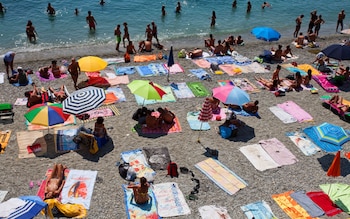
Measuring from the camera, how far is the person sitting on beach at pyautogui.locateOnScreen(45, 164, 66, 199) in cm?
1022

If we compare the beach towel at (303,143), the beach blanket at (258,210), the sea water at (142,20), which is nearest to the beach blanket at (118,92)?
the beach towel at (303,143)

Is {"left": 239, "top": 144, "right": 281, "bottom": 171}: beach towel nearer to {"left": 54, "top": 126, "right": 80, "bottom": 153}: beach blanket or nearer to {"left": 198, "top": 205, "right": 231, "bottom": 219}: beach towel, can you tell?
{"left": 198, "top": 205, "right": 231, "bottom": 219}: beach towel

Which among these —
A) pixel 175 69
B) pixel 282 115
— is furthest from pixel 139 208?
pixel 175 69

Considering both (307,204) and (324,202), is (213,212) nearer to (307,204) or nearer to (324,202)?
(307,204)

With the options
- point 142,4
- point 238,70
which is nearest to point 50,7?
point 142,4

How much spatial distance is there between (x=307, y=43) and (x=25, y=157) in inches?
779

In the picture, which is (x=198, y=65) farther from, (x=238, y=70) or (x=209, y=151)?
(x=209, y=151)

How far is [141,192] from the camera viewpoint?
997 centimetres

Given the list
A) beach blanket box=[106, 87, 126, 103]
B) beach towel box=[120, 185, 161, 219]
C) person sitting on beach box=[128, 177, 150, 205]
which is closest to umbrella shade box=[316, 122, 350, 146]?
beach towel box=[120, 185, 161, 219]

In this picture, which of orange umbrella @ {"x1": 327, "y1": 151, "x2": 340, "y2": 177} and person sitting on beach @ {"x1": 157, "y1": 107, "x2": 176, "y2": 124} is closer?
orange umbrella @ {"x1": 327, "y1": 151, "x2": 340, "y2": 177}

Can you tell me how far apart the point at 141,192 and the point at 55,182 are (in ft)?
8.74

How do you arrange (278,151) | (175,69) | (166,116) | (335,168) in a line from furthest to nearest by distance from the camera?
(175,69) < (166,116) < (278,151) < (335,168)

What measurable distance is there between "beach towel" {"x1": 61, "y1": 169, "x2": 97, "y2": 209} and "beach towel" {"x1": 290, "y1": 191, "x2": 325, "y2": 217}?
6.16m

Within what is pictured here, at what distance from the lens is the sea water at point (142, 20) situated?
25359 mm
